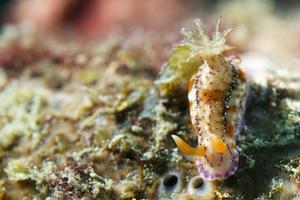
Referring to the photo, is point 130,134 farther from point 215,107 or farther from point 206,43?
point 206,43

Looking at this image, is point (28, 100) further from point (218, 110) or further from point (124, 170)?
point (218, 110)

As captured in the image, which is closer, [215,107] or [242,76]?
[215,107]

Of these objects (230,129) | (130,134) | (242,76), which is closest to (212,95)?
(230,129)

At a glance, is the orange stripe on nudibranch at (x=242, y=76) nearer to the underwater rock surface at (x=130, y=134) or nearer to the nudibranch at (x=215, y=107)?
the nudibranch at (x=215, y=107)

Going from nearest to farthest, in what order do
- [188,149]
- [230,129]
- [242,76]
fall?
1. [188,149]
2. [230,129]
3. [242,76]

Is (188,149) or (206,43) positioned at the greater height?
(206,43)

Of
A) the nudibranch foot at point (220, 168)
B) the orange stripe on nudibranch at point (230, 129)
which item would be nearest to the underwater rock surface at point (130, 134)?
the nudibranch foot at point (220, 168)

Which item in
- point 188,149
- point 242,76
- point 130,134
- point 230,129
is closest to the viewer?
point 188,149
